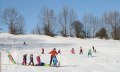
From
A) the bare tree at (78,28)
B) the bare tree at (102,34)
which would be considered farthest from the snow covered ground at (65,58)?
the bare tree at (102,34)

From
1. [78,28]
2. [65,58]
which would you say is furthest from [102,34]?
[65,58]

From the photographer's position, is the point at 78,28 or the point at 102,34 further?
the point at 78,28

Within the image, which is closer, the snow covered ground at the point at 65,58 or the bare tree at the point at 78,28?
the snow covered ground at the point at 65,58

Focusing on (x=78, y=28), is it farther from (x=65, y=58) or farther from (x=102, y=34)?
(x=65, y=58)

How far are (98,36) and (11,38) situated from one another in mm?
34594

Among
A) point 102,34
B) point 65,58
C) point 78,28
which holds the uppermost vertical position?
point 78,28

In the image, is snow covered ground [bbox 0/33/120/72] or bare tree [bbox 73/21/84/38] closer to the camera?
snow covered ground [bbox 0/33/120/72]

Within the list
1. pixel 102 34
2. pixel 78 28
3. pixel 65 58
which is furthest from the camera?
pixel 78 28

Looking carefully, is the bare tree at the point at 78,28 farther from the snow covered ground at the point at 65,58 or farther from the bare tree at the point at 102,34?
the snow covered ground at the point at 65,58

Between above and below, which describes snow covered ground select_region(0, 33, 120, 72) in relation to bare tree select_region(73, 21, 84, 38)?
below

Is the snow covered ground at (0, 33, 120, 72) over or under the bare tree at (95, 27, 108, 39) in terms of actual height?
under

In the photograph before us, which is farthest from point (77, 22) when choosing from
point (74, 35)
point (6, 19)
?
point (6, 19)

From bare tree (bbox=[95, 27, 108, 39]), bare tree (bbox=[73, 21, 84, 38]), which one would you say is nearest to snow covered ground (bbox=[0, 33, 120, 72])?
bare tree (bbox=[73, 21, 84, 38])

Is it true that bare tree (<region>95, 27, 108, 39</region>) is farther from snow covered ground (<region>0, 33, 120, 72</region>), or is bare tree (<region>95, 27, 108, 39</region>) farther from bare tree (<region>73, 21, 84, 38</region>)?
snow covered ground (<region>0, 33, 120, 72</region>)
